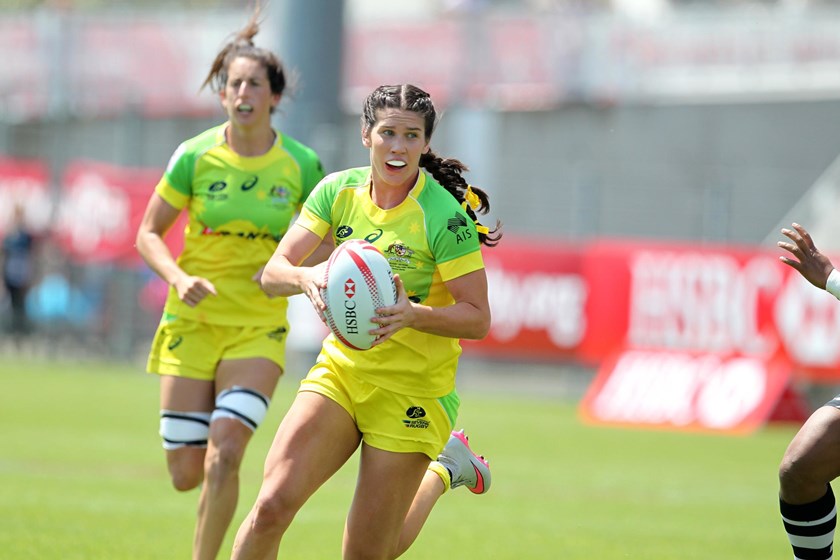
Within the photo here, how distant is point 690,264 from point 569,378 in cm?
375

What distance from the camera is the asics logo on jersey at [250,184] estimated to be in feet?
25.6

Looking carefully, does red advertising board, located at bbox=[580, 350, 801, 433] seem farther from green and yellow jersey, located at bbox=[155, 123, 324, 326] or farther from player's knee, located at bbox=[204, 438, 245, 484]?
player's knee, located at bbox=[204, 438, 245, 484]

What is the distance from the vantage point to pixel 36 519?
362 inches

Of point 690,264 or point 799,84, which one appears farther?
point 799,84

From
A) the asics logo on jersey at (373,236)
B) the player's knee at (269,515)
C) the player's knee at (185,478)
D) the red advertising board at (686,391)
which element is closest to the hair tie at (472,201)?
the asics logo on jersey at (373,236)

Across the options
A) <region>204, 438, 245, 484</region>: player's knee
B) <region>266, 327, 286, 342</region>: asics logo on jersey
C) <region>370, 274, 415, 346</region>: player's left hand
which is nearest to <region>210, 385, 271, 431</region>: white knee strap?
<region>204, 438, 245, 484</region>: player's knee

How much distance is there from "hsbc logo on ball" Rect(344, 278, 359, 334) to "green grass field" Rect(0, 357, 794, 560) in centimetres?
286

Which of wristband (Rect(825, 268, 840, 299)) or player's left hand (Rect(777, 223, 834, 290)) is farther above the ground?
player's left hand (Rect(777, 223, 834, 290))

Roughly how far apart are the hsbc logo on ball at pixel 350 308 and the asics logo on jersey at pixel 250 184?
7.29 ft

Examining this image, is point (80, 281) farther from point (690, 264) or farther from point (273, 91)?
point (273, 91)

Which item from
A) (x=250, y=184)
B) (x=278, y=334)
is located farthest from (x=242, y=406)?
(x=250, y=184)

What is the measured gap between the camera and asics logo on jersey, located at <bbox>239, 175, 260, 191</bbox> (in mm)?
7816

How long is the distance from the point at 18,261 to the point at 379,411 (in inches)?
761

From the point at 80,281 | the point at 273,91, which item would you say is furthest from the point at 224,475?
the point at 80,281
